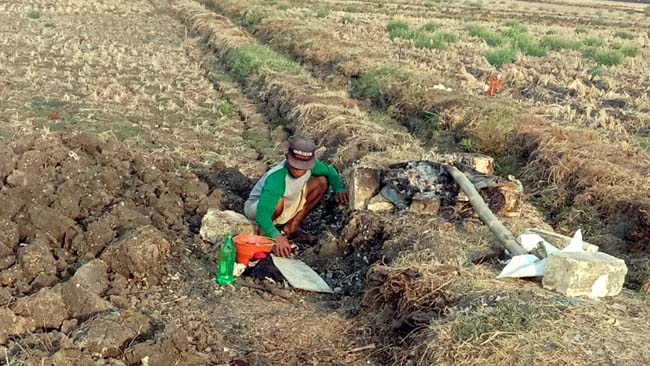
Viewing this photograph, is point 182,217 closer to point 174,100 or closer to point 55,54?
point 174,100

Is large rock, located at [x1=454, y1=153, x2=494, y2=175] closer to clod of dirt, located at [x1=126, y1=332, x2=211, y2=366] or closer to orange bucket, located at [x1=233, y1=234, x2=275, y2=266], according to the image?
orange bucket, located at [x1=233, y1=234, x2=275, y2=266]

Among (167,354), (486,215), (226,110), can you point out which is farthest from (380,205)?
(226,110)

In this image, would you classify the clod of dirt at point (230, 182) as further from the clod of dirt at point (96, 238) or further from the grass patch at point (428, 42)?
the grass patch at point (428, 42)

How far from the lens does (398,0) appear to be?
4481 cm

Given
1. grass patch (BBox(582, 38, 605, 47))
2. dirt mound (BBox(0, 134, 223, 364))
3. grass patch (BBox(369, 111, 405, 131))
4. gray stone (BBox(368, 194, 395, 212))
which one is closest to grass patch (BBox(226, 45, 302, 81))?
grass patch (BBox(369, 111, 405, 131))

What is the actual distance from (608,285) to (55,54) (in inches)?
543

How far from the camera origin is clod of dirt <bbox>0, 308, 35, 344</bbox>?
4.23 m

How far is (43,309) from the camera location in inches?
174

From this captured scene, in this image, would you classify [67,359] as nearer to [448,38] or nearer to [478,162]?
[478,162]

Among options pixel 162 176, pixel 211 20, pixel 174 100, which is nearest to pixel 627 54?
pixel 211 20

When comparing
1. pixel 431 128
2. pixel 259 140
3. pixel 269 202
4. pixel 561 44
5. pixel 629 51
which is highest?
pixel 269 202

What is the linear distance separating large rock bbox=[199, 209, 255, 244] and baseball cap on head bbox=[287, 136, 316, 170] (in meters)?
0.73

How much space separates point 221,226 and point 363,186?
1.38 metres

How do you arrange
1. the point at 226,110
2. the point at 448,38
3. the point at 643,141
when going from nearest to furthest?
the point at 643,141 → the point at 226,110 → the point at 448,38
